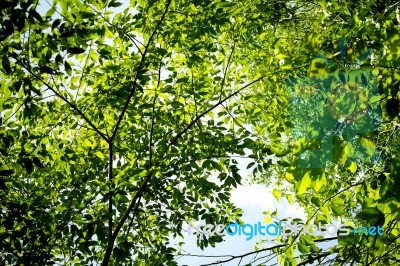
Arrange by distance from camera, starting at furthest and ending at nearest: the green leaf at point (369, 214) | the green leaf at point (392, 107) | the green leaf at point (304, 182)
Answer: the green leaf at point (392, 107) < the green leaf at point (304, 182) < the green leaf at point (369, 214)

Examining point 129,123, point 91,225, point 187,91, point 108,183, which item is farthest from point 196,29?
point 91,225

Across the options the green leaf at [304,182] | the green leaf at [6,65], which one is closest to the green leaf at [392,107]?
the green leaf at [304,182]

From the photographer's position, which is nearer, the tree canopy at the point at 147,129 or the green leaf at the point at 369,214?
the green leaf at the point at 369,214

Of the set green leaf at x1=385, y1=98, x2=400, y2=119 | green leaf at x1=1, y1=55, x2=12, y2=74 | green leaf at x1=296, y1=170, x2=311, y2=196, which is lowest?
green leaf at x1=296, y1=170, x2=311, y2=196

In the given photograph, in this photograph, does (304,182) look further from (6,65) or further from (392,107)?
(6,65)

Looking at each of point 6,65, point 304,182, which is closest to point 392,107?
point 304,182

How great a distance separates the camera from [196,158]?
4500 mm

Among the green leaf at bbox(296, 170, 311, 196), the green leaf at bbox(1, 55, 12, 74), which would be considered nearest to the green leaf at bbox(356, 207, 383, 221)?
the green leaf at bbox(296, 170, 311, 196)

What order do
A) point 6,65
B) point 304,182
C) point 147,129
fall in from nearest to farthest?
point 304,182
point 6,65
point 147,129

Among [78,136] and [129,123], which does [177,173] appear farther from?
[78,136]

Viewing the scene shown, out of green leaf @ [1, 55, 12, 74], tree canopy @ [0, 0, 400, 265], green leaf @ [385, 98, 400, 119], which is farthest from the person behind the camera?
tree canopy @ [0, 0, 400, 265]

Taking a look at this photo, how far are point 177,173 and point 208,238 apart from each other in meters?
0.98

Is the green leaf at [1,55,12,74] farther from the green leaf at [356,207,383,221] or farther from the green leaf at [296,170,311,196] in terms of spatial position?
the green leaf at [356,207,383,221]

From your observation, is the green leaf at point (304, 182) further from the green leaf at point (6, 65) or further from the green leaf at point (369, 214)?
the green leaf at point (6, 65)
